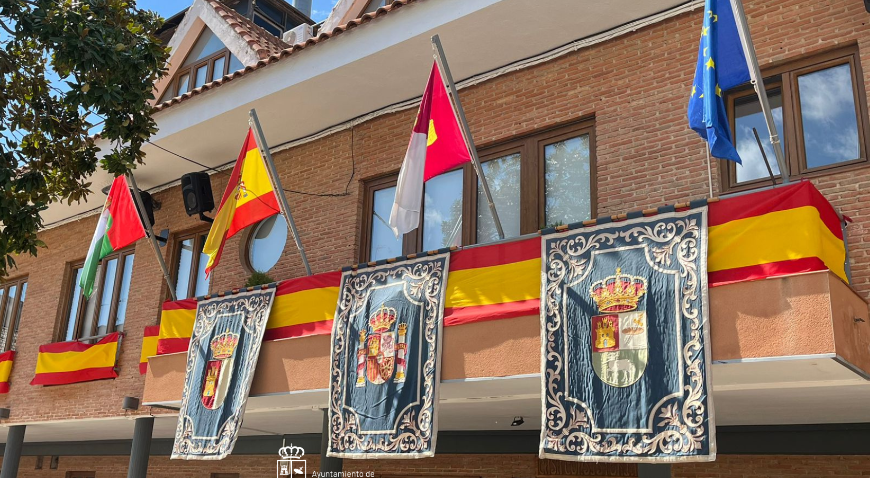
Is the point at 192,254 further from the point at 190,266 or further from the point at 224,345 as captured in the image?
the point at 224,345

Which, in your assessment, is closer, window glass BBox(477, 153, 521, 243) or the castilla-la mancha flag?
the castilla-la mancha flag

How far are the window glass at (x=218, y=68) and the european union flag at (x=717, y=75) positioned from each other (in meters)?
10.3

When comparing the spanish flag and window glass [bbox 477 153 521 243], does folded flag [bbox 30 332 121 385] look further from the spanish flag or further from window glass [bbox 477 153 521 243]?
window glass [bbox 477 153 521 243]

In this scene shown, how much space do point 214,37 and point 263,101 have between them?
15.6 ft

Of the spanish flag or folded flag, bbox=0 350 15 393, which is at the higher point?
the spanish flag

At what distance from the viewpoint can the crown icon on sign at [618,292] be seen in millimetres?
6949

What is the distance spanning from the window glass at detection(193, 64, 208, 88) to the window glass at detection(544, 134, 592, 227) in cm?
819

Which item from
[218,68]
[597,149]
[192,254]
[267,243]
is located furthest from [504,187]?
[218,68]

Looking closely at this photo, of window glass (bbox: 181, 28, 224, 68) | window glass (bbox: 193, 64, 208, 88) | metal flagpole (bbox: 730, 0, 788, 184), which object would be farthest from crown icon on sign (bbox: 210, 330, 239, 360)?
window glass (bbox: 181, 28, 224, 68)

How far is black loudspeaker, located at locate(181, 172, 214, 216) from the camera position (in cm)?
1311

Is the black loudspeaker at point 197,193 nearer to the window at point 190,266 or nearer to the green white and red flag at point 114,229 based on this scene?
the window at point 190,266

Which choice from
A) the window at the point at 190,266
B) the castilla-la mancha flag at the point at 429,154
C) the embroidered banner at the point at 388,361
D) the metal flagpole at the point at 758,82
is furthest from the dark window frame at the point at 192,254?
the metal flagpole at the point at 758,82

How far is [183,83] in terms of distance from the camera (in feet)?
53.5

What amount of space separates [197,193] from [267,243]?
1406 millimetres
